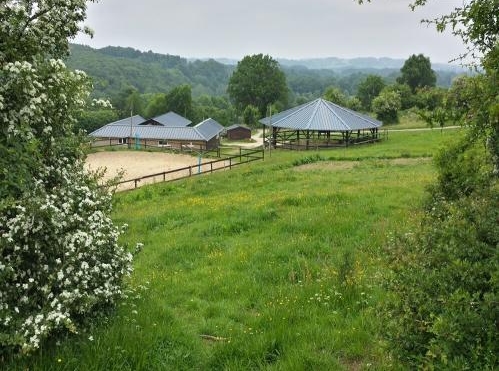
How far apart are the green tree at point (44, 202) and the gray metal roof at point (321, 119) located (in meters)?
40.4

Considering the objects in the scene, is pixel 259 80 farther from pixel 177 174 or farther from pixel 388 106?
pixel 177 174

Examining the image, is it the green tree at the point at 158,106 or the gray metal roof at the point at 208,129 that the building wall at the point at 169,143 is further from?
the green tree at the point at 158,106

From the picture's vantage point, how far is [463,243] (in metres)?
5.58

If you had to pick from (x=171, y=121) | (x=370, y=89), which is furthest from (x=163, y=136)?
(x=370, y=89)

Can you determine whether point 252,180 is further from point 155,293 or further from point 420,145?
point 420,145

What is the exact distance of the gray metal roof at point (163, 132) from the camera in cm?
6128

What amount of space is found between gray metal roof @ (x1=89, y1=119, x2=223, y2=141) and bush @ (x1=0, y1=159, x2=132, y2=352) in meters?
53.0

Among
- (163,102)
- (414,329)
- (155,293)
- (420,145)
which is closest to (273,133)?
(420,145)

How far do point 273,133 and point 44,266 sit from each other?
4776 centimetres

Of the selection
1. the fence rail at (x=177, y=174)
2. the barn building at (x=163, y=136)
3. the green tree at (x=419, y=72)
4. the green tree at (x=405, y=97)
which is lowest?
the fence rail at (x=177, y=174)

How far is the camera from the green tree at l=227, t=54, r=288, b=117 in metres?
91.8

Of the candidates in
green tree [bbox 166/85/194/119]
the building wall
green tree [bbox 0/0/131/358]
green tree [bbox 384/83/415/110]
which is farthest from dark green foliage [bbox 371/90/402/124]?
green tree [bbox 0/0/131/358]

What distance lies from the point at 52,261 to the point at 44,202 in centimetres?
79

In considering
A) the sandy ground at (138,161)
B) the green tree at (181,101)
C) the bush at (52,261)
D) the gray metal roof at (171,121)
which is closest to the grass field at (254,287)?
the bush at (52,261)
